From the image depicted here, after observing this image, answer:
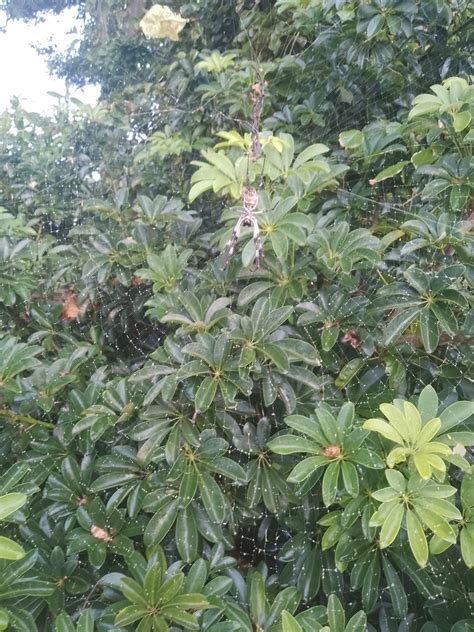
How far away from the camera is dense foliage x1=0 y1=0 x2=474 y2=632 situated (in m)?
0.66

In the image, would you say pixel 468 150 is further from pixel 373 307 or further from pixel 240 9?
pixel 240 9

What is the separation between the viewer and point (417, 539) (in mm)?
586

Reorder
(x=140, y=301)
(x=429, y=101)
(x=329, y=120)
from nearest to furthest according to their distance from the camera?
1. (x=429, y=101)
2. (x=140, y=301)
3. (x=329, y=120)

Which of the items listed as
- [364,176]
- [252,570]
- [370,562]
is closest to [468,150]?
[364,176]

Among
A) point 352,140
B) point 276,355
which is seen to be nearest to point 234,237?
point 276,355

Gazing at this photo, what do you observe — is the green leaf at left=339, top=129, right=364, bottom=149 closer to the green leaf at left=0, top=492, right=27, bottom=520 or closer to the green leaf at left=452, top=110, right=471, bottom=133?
the green leaf at left=452, top=110, right=471, bottom=133

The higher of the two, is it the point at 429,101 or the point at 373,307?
the point at 429,101

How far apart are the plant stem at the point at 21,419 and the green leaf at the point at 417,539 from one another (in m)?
0.69

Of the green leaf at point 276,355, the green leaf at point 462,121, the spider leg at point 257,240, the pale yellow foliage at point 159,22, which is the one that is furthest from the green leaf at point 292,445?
the pale yellow foliage at point 159,22

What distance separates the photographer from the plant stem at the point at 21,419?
0.89 metres

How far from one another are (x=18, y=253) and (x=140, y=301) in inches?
14.6

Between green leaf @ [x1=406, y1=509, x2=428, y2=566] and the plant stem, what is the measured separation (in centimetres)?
69

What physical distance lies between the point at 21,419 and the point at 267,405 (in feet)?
1.64

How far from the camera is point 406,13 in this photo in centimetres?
129
